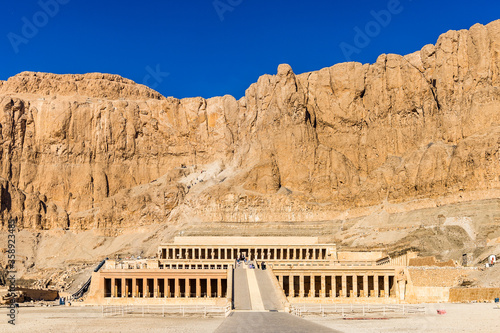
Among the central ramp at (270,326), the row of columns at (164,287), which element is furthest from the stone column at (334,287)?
the central ramp at (270,326)

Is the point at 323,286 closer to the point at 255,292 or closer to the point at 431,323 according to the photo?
the point at 255,292

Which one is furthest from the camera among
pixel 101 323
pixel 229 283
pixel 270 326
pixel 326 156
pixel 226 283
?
pixel 326 156

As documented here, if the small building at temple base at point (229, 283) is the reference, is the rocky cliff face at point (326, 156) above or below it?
above

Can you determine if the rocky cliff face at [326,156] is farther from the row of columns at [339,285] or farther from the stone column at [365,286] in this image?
the stone column at [365,286]

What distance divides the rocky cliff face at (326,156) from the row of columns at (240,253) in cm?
3058

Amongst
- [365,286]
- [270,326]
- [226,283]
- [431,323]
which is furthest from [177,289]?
[270,326]

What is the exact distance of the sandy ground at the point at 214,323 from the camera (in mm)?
45906

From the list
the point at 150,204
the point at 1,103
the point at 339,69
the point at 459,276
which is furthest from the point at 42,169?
the point at 459,276

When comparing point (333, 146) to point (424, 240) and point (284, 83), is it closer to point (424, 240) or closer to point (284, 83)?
point (284, 83)

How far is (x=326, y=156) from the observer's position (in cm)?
18238

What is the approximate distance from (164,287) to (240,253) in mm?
48519

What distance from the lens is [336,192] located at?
174500 millimetres

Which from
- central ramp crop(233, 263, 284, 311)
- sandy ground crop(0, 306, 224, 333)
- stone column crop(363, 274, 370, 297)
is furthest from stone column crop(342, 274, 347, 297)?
sandy ground crop(0, 306, 224, 333)

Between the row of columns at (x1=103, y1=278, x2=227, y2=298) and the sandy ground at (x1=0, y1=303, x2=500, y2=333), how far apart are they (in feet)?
85.0
